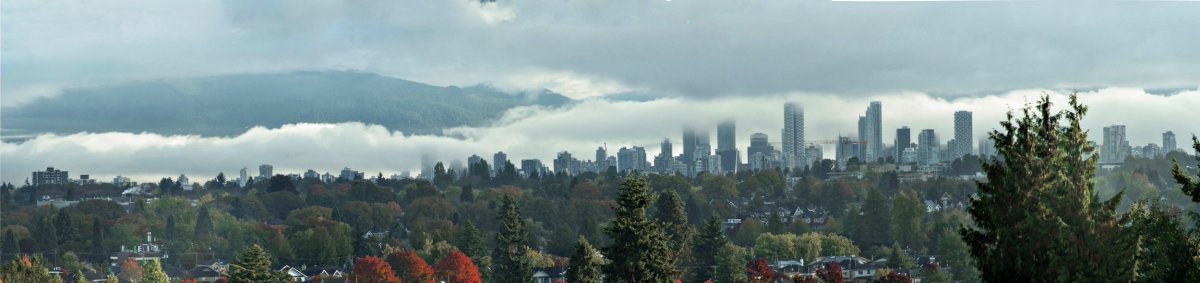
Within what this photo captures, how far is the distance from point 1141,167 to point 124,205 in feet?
156

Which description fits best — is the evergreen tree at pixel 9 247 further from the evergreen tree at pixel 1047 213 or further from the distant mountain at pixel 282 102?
the evergreen tree at pixel 1047 213

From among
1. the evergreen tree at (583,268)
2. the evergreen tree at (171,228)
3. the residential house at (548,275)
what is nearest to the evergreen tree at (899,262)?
the residential house at (548,275)

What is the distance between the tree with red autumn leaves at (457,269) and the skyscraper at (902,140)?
59.8 m

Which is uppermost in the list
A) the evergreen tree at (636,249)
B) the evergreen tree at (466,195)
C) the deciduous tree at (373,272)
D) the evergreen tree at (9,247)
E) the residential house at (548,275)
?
the evergreen tree at (466,195)

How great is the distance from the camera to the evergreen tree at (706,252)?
4166 cm

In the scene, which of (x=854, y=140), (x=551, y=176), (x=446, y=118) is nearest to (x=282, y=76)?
(x=446, y=118)

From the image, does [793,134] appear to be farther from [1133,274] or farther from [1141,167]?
[1133,274]

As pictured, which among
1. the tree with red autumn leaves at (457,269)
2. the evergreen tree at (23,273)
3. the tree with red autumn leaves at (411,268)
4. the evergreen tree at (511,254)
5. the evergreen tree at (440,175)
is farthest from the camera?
the evergreen tree at (440,175)

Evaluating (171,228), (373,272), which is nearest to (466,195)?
(171,228)

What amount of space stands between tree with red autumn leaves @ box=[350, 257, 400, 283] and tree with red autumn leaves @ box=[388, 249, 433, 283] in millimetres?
612

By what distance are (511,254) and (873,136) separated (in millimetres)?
65750

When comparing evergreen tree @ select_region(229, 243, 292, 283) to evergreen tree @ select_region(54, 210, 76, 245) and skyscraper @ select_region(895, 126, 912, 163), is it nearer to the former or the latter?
evergreen tree @ select_region(54, 210, 76, 245)

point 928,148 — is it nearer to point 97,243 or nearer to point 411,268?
point 97,243

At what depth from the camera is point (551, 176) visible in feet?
311
